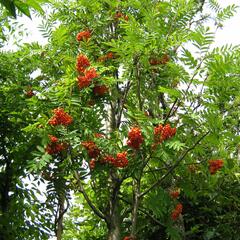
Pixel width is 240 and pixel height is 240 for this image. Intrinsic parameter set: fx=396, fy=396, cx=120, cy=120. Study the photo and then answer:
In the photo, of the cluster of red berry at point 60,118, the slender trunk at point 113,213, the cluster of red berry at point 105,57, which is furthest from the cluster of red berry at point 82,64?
the slender trunk at point 113,213

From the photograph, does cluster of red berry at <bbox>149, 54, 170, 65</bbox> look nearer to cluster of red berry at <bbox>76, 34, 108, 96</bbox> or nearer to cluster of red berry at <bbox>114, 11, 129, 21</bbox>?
cluster of red berry at <bbox>76, 34, 108, 96</bbox>

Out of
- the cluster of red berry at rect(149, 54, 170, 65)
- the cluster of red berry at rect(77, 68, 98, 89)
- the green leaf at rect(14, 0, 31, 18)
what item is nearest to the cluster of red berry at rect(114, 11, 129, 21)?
the cluster of red berry at rect(149, 54, 170, 65)

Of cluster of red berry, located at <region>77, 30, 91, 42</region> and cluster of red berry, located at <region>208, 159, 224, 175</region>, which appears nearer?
cluster of red berry, located at <region>208, 159, 224, 175</region>

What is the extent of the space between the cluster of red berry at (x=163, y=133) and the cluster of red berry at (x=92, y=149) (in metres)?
0.77

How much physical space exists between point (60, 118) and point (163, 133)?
1.28 m

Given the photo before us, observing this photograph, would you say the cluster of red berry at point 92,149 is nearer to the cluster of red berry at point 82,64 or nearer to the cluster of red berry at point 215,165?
the cluster of red berry at point 82,64

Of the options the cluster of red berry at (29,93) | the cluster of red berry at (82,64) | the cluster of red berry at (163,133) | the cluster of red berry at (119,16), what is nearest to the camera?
the cluster of red berry at (163,133)

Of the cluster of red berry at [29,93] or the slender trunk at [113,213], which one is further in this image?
the cluster of red berry at [29,93]

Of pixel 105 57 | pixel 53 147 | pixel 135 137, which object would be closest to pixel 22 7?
pixel 135 137

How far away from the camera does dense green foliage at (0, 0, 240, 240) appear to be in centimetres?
505

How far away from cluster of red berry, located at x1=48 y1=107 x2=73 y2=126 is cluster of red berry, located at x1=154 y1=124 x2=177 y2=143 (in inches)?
43.4

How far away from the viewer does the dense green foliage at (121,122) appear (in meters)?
5.05

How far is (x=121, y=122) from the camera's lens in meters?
6.67

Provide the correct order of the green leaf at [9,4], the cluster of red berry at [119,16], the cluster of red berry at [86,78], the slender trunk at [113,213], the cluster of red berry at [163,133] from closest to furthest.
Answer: the green leaf at [9,4] < the cluster of red berry at [163,133] < the cluster of red berry at [86,78] < the slender trunk at [113,213] < the cluster of red berry at [119,16]
